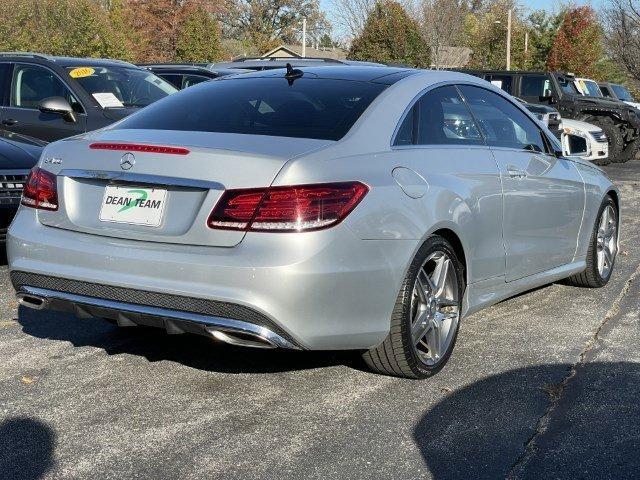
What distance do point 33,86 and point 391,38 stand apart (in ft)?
96.2

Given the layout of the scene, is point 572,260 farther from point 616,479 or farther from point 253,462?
point 253,462

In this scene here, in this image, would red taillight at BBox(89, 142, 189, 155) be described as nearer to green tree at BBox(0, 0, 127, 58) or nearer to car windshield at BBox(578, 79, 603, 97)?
car windshield at BBox(578, 79, 603, 97)

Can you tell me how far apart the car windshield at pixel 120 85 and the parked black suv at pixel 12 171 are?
2.45 m

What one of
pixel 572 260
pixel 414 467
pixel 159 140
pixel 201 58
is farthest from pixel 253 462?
pixel 201 58

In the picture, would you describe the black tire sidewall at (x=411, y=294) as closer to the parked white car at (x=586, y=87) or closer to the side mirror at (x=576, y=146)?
the side mirror at (x=576, y=146)

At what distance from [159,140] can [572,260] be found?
10.4 ft

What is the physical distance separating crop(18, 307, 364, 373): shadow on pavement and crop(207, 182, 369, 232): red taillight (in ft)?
3.59

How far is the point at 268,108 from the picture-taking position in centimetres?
455

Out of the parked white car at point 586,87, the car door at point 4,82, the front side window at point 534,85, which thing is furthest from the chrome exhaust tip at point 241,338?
the parked white car at point 586,87

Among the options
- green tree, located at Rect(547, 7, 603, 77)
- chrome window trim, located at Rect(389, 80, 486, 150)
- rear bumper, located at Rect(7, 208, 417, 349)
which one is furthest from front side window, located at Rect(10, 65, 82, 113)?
green tree, located at Rect(547, 7, 603, 77)

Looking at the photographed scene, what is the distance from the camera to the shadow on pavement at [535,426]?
11.5 ft

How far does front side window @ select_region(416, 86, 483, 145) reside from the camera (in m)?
4.72

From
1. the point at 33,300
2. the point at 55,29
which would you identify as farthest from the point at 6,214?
the point at 55,29

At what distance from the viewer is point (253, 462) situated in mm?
3512
